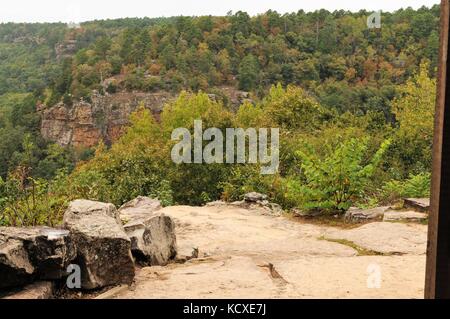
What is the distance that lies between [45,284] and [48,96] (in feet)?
223

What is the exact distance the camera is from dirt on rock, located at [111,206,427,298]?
158 inches

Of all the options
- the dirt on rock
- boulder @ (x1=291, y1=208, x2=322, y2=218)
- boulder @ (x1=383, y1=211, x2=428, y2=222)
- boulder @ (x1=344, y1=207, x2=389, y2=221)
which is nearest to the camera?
the dirt on rock

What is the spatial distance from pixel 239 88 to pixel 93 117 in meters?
18.9

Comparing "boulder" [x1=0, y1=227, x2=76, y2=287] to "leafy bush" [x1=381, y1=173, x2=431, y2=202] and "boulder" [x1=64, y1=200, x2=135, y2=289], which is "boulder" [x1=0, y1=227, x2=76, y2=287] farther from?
"leafy bush" [x1=381, y1=173, x2=431, y2=202]

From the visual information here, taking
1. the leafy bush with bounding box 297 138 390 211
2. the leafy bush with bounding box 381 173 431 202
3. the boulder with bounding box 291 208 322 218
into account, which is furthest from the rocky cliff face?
the leafy bush with bounding box 297 138 390 211

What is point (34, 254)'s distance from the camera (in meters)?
3.86

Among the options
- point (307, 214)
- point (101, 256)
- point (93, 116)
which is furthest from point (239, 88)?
point (101, 256)

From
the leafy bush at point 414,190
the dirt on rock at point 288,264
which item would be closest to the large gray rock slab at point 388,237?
the dirt on rock at point 288,264

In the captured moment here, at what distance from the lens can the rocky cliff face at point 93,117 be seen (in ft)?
215

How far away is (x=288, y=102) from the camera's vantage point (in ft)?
90.0

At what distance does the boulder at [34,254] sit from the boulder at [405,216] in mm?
3897

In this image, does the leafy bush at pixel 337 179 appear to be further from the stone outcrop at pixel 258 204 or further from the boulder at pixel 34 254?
the boulder at pixel 34 254

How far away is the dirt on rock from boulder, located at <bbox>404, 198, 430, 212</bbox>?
696 mm

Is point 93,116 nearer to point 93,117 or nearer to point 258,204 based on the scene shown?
point 93,117
